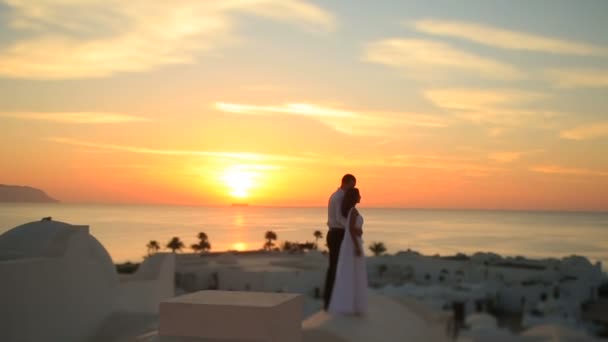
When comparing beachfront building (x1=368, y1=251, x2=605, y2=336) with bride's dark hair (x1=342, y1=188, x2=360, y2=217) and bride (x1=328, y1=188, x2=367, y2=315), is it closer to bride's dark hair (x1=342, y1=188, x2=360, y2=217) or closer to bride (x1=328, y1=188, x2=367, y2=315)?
bride (x1=328, y1=188, x2=367, y2=315)

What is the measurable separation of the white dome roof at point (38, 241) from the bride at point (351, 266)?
5.59 metres

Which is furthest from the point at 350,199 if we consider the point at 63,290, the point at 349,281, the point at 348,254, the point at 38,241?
the point at 38,241

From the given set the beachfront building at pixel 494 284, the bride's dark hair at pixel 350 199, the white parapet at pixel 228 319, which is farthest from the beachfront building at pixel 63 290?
the beachfront building at pixel 494 284

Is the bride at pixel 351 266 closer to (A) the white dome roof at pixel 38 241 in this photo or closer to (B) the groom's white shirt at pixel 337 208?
(B) the groom's white shirt at pixel 337 208

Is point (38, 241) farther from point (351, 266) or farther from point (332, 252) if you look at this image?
point (351, 266)

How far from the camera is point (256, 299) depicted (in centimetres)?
542

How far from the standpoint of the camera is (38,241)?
38.5 feet

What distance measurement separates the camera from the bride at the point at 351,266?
7250 millimetres

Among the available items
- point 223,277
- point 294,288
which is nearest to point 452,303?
point 294,288

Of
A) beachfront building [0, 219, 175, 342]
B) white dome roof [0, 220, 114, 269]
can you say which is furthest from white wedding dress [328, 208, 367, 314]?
white dome roof [0, 220, 114, 269]

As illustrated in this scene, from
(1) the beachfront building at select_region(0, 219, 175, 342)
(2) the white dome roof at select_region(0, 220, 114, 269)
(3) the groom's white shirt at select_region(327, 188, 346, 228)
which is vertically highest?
(3) the groom's white shirt at select_region(327, 188, 346, 228)

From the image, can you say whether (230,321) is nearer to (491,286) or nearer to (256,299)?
(256,299)

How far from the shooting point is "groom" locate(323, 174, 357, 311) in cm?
736

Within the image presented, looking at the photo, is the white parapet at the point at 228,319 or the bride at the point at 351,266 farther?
the bride at the point at 351,266
